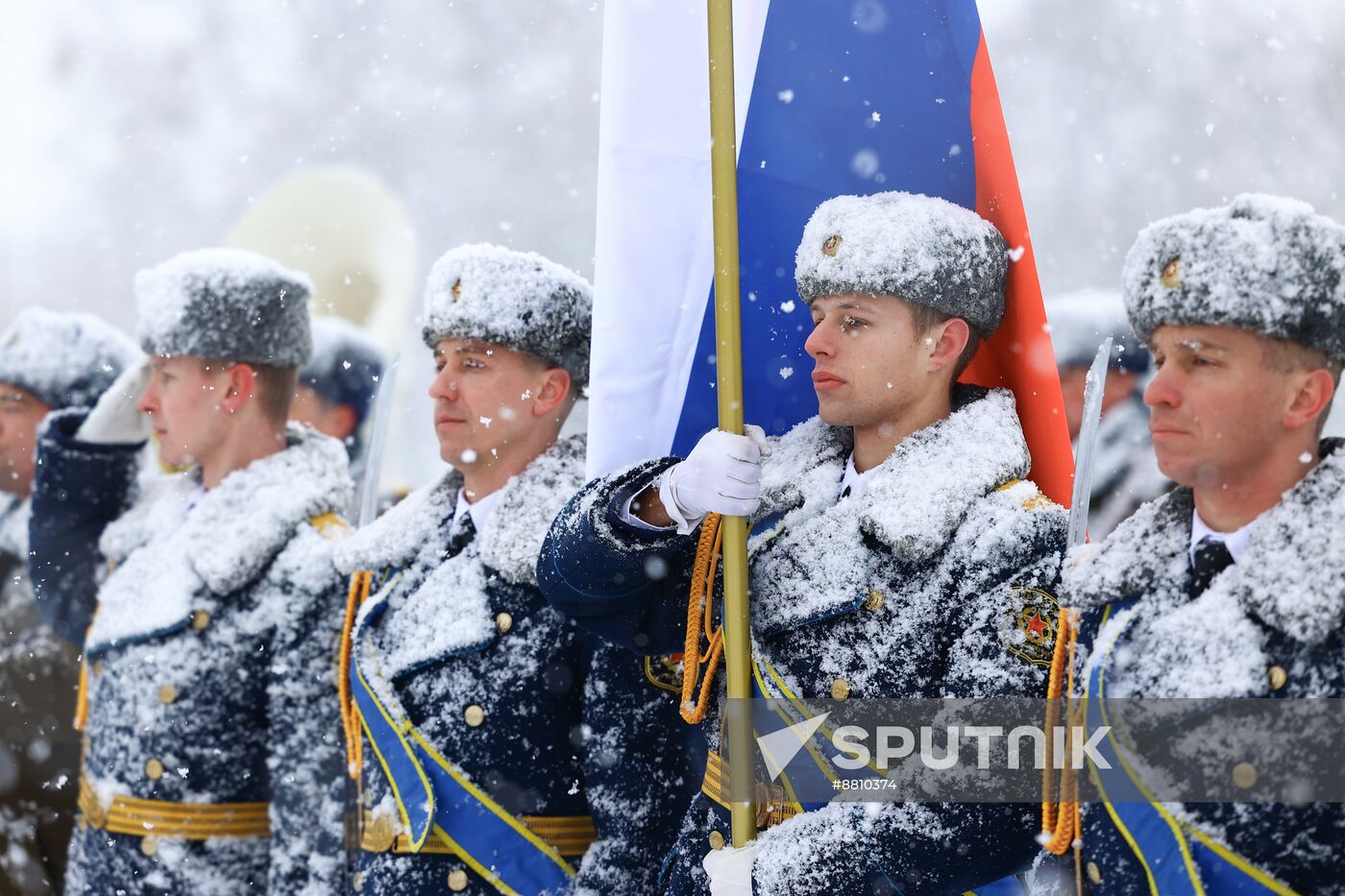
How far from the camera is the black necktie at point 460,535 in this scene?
2949mm

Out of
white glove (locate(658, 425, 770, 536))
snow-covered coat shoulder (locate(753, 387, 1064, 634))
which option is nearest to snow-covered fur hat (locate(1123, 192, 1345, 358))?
snow-covered coat shoulder (locate(753, 387, 1064, 634))

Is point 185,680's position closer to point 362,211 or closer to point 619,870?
point 619,870

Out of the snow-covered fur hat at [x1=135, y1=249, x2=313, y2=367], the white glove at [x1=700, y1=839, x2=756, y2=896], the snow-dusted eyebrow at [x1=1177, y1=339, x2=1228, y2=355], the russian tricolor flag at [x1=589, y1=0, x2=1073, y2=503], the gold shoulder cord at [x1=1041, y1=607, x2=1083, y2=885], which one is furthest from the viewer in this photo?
the snow-covered fur hat at [x1=135, y1=249, x2=313, y2=367]

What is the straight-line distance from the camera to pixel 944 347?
2330mm

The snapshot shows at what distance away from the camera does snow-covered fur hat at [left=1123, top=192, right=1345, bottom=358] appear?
1748 millimetres

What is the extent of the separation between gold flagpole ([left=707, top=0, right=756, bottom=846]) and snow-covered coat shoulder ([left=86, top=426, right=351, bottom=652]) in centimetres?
133

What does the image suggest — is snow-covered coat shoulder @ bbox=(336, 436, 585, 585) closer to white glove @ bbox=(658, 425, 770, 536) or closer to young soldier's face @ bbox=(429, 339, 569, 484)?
young soldier's face @ bbox=(429, 339, 569, 484)

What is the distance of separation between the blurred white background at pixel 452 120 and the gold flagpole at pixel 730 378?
0.78m

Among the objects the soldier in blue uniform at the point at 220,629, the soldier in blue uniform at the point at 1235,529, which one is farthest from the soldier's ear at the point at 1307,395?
the soldier in blue uniform at the point at 220,629

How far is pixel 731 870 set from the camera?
7.38ft

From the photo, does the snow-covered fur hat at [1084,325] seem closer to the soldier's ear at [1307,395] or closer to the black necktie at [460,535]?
the black necktie at [460,535]

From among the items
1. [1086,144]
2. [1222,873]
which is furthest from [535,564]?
[1086,144]

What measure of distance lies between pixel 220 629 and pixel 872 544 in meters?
1.73

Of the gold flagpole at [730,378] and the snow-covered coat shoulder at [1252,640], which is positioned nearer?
the snow-covered coat shoulder at [1252,640]
